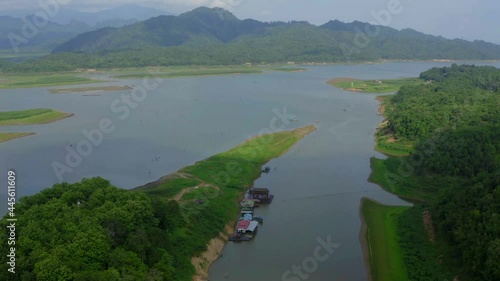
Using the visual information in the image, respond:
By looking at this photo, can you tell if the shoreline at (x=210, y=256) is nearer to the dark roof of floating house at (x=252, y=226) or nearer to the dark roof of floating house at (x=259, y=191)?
the dark roof of floating house at (x=252, y=226)

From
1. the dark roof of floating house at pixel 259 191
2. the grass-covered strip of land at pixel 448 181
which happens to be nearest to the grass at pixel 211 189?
the dark roof of floating house at pixel 259 191

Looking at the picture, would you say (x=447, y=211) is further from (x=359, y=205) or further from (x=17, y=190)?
(x=17, y=190)

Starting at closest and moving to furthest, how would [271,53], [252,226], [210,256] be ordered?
[210,256], [252,226], [271,53]

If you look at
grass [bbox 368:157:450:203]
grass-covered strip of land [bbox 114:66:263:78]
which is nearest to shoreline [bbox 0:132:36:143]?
grass [bbox 368:157:450:203]

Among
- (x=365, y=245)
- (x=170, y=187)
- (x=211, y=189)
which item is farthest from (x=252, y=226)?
(x=170, y=187)
